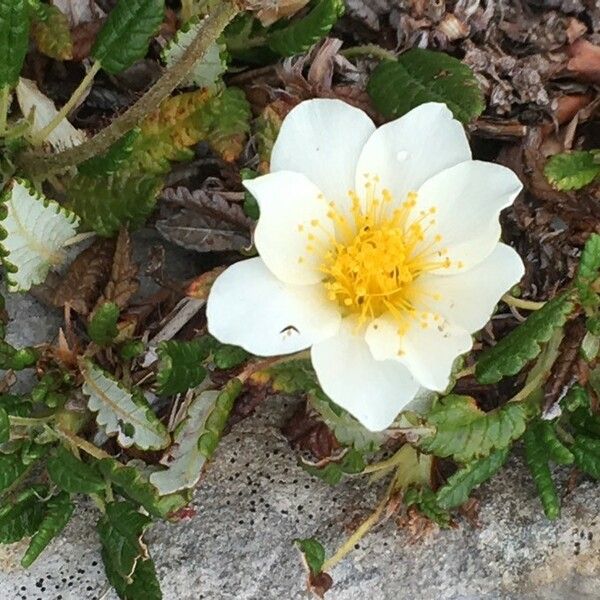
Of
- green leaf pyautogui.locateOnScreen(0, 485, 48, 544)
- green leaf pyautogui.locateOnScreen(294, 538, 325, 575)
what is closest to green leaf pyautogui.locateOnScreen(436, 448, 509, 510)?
green leaf pyautogui.locateOnScreen(294, 538, 325, 575)

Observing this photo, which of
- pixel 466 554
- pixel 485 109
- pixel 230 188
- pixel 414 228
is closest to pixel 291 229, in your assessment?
pixel 414 228

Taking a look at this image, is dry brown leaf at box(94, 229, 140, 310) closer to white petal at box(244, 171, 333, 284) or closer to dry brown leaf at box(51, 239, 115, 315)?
dry brown leaf at box(51, 239, 115, 315)

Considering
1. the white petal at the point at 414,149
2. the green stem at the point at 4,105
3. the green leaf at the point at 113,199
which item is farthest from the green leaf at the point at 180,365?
the green stem at the point at 4,105

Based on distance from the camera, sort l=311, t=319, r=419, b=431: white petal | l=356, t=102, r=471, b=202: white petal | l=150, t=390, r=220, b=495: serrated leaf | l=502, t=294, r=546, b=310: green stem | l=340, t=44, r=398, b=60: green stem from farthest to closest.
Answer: l=340, t=44, r=398, b=60: green stem → l=502, t=294, r=546, b=310: green stem → l=150, t=390, r=220, b=495: serrated leaf → l=356, t=102, r=471, b=202: white petal → l=311, t=319, r=419, b=431: white petal

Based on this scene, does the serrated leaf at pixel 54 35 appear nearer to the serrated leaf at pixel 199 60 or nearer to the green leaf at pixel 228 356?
the serrated leaf at pixel 199 60

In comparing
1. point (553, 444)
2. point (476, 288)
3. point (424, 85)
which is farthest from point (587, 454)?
point (424, 85)

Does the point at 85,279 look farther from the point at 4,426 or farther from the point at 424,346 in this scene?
the point at 424,346

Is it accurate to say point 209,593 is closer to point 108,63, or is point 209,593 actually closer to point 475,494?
point 475,494
